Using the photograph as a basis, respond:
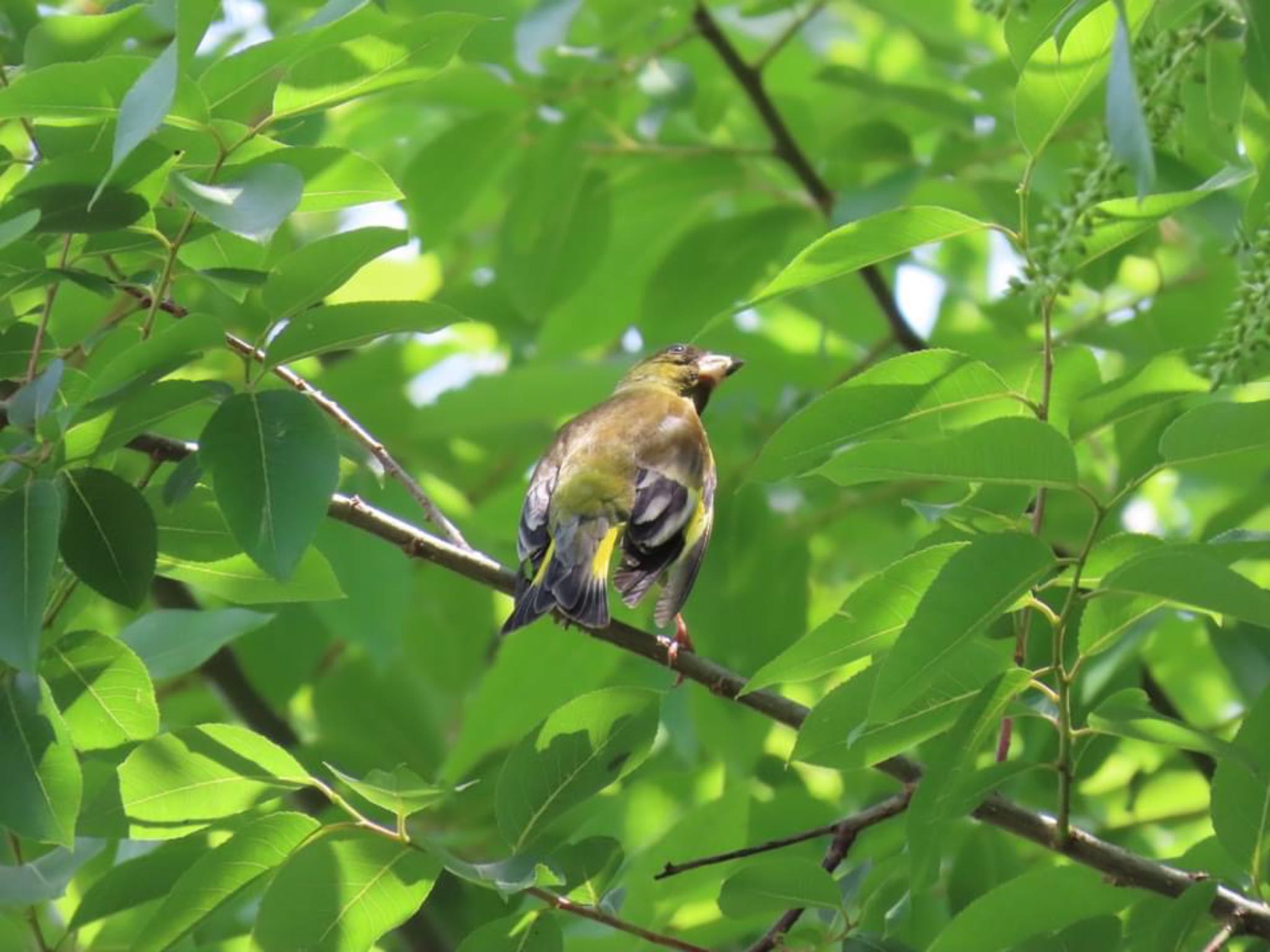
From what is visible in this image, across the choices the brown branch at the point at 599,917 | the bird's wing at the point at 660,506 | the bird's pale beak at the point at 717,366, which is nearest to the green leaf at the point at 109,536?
the brown branch at the point at 599,917

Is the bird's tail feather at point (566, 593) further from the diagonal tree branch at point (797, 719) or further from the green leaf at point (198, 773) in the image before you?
the green leaf at point (198, 773)

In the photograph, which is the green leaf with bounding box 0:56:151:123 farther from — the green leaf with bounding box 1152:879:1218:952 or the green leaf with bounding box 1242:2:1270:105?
the green leaf with bounding box 1152:879:1218:952

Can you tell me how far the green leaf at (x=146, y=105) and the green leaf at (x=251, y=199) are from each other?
152 millimetres

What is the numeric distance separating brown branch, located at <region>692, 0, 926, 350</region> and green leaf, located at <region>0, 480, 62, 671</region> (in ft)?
8.88

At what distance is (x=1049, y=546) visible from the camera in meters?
2.26

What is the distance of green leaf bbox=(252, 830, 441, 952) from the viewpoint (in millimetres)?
2469

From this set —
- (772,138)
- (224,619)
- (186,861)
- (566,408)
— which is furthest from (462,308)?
(186,861)

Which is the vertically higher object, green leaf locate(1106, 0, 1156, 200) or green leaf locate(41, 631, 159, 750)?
green leaf locate(1106, 0, 1156, 200)

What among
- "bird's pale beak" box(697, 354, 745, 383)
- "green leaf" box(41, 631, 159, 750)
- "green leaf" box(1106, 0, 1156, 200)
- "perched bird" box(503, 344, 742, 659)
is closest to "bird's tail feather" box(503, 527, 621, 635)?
"perched bird" box(503, 344, 742, 659)

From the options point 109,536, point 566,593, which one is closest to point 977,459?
point 109,536

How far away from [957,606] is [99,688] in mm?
1350

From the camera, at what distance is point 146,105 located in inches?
82.9

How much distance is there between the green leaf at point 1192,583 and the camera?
214 centimetres

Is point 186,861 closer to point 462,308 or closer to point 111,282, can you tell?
point 111,282
